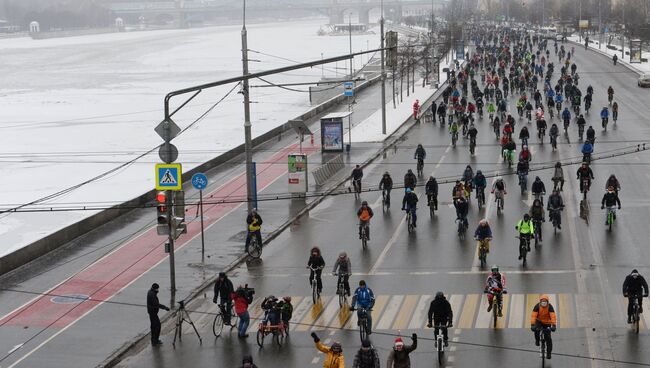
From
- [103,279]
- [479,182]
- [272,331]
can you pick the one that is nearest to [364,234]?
[479,182]

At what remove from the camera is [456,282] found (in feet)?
75.4

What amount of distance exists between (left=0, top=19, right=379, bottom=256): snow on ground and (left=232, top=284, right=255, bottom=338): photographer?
13.8 meters

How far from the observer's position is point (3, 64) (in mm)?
155250

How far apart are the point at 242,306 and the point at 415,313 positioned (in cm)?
349

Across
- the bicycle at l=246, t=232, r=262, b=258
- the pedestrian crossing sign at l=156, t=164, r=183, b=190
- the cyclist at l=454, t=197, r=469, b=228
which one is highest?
the pedestrian crossing sign at l=156, t=164, r=183, b=190

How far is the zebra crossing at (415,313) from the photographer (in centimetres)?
1959

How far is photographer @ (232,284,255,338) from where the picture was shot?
19125 millimetres

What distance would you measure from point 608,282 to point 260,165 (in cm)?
2370

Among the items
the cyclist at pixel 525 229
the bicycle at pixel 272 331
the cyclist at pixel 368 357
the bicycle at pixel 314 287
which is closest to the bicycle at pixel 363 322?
the bicycle at pixel 272 331

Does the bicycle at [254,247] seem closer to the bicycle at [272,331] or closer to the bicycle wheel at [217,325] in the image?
the bicycle wheel at [217,325]

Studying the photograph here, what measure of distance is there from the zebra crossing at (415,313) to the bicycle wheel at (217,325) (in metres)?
0.44

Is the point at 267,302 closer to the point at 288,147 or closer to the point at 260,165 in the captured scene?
the point at 260,165

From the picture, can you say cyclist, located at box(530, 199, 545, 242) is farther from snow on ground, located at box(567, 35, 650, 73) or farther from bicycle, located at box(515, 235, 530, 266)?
snow on ground, located at box(567, 35, 650, 73)

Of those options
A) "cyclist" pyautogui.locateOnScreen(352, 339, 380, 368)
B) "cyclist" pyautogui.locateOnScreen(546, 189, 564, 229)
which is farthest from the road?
"cyclist" pyautogui.locateOnScreen(352, 339, 380, 368)
